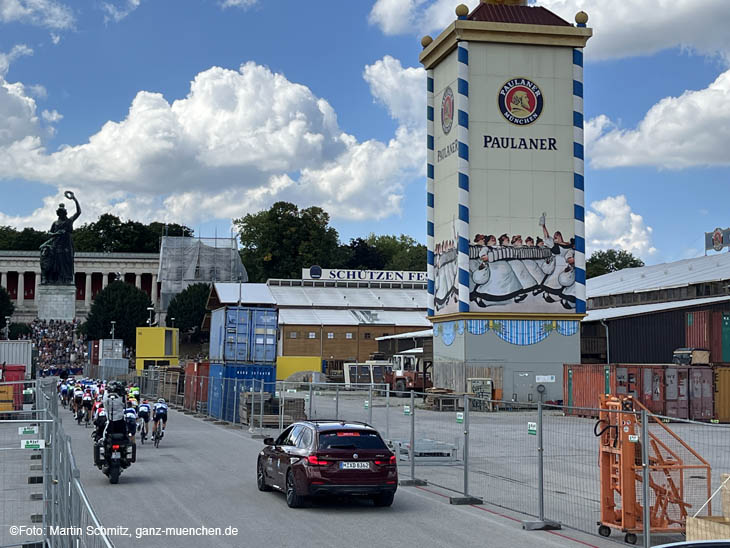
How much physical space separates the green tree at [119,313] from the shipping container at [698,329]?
8727 cm

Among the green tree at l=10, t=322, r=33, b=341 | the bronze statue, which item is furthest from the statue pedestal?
the green tree at l=10, t=322, r=33, b=341

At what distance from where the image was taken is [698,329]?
4459 cm

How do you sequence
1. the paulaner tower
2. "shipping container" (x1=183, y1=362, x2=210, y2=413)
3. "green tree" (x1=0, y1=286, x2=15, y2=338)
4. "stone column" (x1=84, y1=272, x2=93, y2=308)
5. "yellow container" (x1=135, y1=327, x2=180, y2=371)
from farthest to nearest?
"stone column" (x1=84, y1=272, x2=93, y2=308), "green tree" (x1=0, y1=286, x2=15, y2=338), "yellow container" (x1=135, y1=327, x2=180, y2=371), the paulaner tower, "shipping container" (x1=183, y1=362, x2=210, y2=413)

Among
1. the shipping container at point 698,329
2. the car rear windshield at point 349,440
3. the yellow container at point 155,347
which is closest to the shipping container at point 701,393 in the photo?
the shipping container at point 698,329

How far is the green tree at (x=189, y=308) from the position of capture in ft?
401

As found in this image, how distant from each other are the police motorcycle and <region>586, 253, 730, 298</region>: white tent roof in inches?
1963

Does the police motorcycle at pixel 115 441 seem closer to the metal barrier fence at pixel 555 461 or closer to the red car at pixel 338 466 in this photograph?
the red car at pixel 338 466

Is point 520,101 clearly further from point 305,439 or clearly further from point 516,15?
point 305,439

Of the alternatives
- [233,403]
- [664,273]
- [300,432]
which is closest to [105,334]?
[664,273]

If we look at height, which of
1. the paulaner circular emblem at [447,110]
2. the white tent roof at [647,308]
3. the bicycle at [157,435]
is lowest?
the bicycle at [157,435]

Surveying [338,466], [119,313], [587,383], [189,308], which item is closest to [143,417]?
[338,466]

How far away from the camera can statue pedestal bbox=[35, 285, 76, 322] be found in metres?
108

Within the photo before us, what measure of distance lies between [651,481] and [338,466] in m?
5.23

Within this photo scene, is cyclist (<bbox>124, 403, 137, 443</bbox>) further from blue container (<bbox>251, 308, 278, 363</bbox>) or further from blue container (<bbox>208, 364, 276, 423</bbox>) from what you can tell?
blue container (<bbox>251, 308, 278, 363</bbox>)
